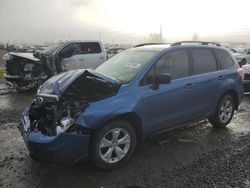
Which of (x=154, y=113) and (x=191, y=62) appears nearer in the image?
(x=154, y=113)

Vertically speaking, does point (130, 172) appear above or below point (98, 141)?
below

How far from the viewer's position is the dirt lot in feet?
12.3

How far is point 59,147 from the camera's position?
11.7ft

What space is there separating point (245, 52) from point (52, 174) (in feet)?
70.6

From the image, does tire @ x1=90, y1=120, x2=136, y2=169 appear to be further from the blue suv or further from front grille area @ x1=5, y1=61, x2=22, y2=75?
front grille area @ x1=5, y1=61, x2=22, y2=75

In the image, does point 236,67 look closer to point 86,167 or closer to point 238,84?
point 238,84

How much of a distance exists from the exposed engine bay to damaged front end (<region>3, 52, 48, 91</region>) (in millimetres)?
6513

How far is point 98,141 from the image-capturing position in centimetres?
381

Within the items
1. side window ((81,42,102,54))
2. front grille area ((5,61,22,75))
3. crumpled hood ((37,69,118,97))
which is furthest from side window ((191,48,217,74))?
front grille area ((5,61,22,75))

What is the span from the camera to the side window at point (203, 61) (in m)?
5.24

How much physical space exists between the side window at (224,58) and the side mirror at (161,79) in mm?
1932

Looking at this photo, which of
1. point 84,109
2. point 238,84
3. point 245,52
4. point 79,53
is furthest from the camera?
point 245,52

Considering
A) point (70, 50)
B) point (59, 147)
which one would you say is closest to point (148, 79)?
point (59, 147)

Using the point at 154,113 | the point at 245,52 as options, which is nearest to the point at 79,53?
the point at 154,113
